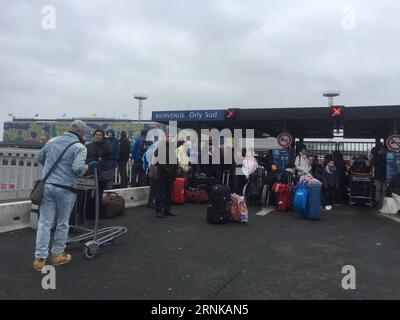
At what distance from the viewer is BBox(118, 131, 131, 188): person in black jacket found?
1137 cm

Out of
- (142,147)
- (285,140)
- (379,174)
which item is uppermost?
(285,140)

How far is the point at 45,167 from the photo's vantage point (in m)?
4.94

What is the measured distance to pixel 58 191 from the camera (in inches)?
191

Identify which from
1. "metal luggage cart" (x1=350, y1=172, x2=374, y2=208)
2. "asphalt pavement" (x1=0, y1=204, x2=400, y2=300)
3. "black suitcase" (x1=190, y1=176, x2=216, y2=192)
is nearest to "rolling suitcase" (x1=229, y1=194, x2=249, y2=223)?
"asphalt pavement" (x1=0, y1=204, x2=400, y2=300)

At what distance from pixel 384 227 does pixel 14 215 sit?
7564 mm

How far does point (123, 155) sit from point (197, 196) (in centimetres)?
254

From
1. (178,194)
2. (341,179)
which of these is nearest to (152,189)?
(178,194)

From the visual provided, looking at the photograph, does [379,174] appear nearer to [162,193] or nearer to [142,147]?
[162,193]

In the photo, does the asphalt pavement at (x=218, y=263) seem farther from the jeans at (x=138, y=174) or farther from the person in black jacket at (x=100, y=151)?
the jeans at (x=138, y=174)

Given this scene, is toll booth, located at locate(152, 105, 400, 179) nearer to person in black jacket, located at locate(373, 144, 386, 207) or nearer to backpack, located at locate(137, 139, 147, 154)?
person in black jacket, located at locate(373, 144, 386, 207)

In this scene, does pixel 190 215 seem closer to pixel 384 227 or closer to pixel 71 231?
pixel 71 231

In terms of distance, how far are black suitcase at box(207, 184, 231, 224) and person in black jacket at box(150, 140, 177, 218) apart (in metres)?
1.09

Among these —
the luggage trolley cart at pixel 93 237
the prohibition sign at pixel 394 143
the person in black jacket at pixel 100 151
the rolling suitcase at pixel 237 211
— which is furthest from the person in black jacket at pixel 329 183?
the luggage trolley cart at pixel 93 237

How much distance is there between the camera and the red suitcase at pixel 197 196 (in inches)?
436
